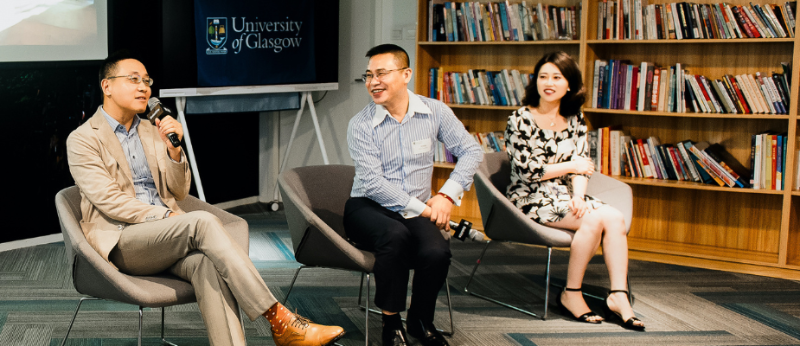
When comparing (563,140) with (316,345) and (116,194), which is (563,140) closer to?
(316,345)

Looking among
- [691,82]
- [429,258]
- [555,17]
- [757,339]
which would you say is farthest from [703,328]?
[555,17]

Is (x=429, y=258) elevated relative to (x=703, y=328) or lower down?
elevated

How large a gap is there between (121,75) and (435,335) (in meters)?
1.50

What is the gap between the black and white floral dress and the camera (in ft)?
11.2

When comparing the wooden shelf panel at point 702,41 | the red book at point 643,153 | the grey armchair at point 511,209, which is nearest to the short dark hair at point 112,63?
the grey armchair at point 511,209

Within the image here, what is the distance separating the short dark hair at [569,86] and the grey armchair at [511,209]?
0.35m

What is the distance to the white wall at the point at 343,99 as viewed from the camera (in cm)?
565

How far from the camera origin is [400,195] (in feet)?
9.56

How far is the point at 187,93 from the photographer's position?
4.69m

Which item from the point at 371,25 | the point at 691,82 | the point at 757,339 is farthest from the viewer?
the point at 371,25

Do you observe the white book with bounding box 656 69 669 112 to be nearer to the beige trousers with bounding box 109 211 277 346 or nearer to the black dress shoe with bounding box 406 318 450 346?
the black dress shoe with bounding box 406 318 450 346

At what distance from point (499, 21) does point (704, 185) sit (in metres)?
1.60

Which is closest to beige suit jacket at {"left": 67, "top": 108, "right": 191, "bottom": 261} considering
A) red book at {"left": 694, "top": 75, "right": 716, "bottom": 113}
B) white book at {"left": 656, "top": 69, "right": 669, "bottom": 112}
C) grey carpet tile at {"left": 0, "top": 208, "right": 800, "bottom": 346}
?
grey carpet tile at {"left": 0, "top": 208, "right": 800, "bottom": 346}

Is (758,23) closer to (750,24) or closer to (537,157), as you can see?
(750,24)
